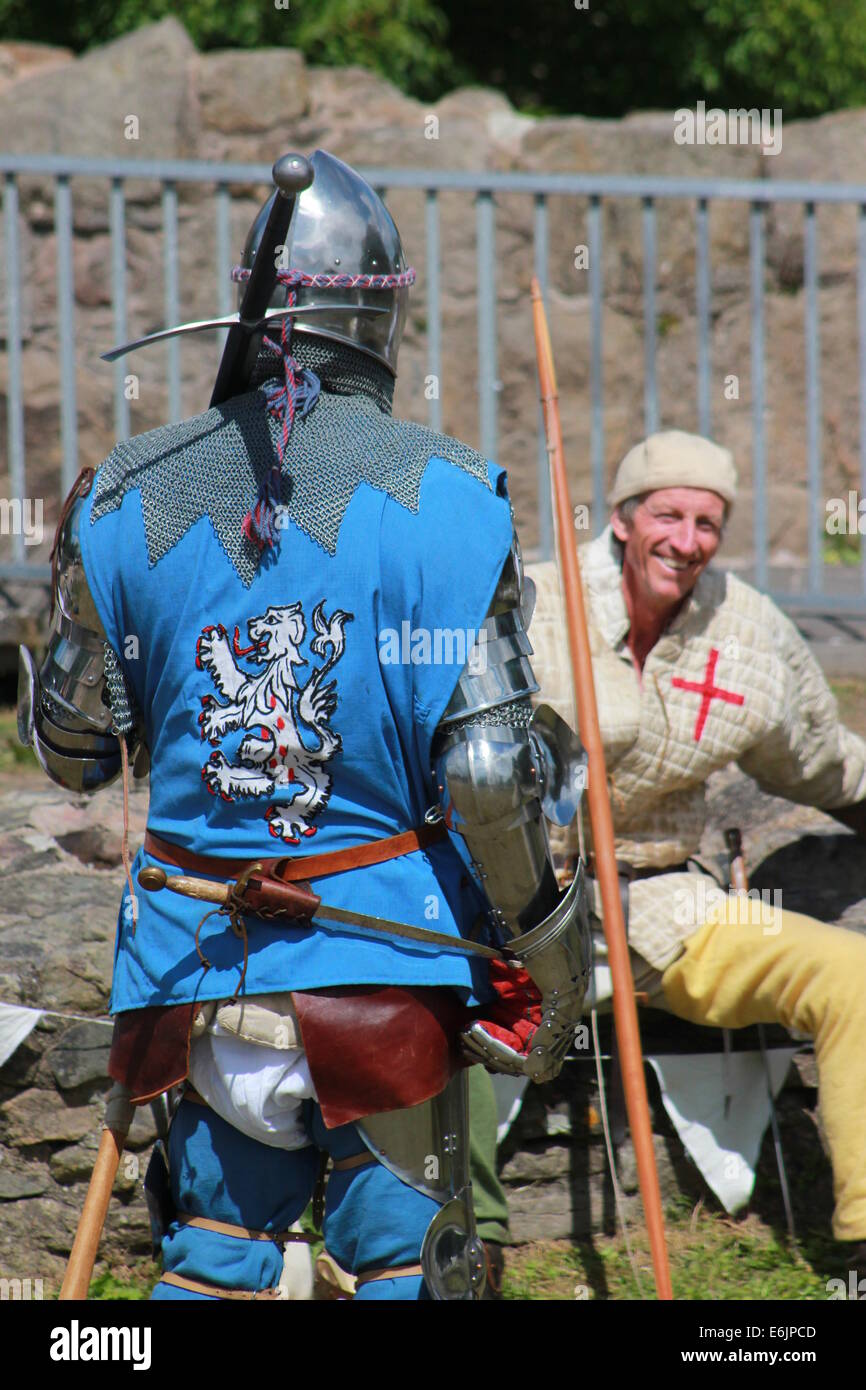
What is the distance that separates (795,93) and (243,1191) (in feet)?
30.2

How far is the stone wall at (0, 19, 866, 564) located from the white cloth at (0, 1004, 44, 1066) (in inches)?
157

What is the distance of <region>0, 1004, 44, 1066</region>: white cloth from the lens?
3.09 metres

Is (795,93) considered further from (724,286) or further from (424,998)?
(424,998)

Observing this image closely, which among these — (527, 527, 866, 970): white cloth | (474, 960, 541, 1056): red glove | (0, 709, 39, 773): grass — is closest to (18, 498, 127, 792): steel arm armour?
(474, 960, 541, 1056): red glove

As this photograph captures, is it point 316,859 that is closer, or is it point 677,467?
point 316,859

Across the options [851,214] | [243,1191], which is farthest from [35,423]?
[243,1191]

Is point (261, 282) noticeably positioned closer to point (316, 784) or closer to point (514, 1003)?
point (316, 784)

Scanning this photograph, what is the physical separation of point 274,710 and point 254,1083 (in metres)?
0.49

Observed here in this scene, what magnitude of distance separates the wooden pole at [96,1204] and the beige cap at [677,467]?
168cm

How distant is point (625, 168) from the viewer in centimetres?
738

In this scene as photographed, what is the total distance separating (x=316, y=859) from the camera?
82.7 inches

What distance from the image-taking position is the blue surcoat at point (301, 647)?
2.05m

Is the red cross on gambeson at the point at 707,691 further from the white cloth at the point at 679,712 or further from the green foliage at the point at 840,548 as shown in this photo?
the green foliage at the point at 840,548

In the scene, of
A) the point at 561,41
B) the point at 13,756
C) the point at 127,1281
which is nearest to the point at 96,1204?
the point at 127,1281
